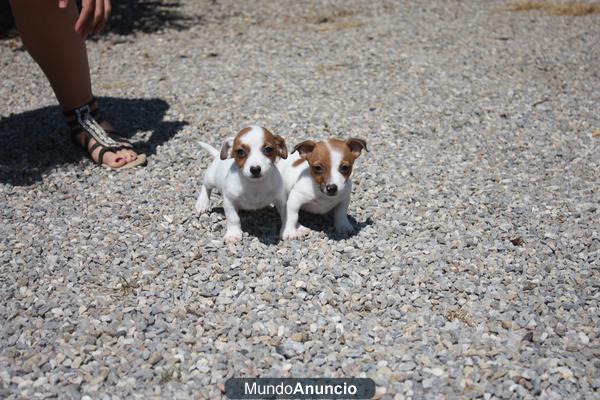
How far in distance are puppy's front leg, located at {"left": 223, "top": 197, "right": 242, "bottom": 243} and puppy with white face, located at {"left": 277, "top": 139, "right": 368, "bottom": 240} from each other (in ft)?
1.05

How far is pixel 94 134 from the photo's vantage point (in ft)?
18.0

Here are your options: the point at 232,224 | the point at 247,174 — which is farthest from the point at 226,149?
the point at 232,224

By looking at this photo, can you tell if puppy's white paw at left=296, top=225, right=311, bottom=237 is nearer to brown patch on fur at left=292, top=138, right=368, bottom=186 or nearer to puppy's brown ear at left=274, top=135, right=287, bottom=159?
brown patch on fur at left=292, top=138, right=368, bottom=186

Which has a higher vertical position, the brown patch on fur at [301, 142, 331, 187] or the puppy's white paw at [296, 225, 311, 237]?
the brown patch on fur at [301, 142, 331, 187]

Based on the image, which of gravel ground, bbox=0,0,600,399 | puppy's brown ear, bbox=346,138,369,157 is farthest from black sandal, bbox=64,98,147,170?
puppy's brown ear, bbox=346,138,369,157

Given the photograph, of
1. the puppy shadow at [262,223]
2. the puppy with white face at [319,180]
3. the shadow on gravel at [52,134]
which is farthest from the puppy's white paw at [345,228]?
the shadow on gravel at [52,134]

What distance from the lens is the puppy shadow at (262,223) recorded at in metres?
4.36

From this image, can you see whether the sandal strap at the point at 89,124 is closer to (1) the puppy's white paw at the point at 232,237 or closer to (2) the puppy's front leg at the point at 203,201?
(2) the puppy's front leg at the point at 203,201

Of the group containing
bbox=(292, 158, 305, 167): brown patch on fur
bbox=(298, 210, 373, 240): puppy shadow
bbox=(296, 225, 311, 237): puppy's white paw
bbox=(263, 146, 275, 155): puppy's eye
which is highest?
bbox=(263, 146, 275, 155): puppy's eye

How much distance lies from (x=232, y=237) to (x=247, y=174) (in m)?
0.62

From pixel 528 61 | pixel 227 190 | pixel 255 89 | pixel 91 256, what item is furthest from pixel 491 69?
pixel 91 256

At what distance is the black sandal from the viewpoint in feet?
17.9

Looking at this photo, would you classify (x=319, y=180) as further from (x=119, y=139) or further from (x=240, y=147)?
(x=119, y=139)

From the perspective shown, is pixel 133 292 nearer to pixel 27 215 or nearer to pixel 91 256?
pixel 91 256
